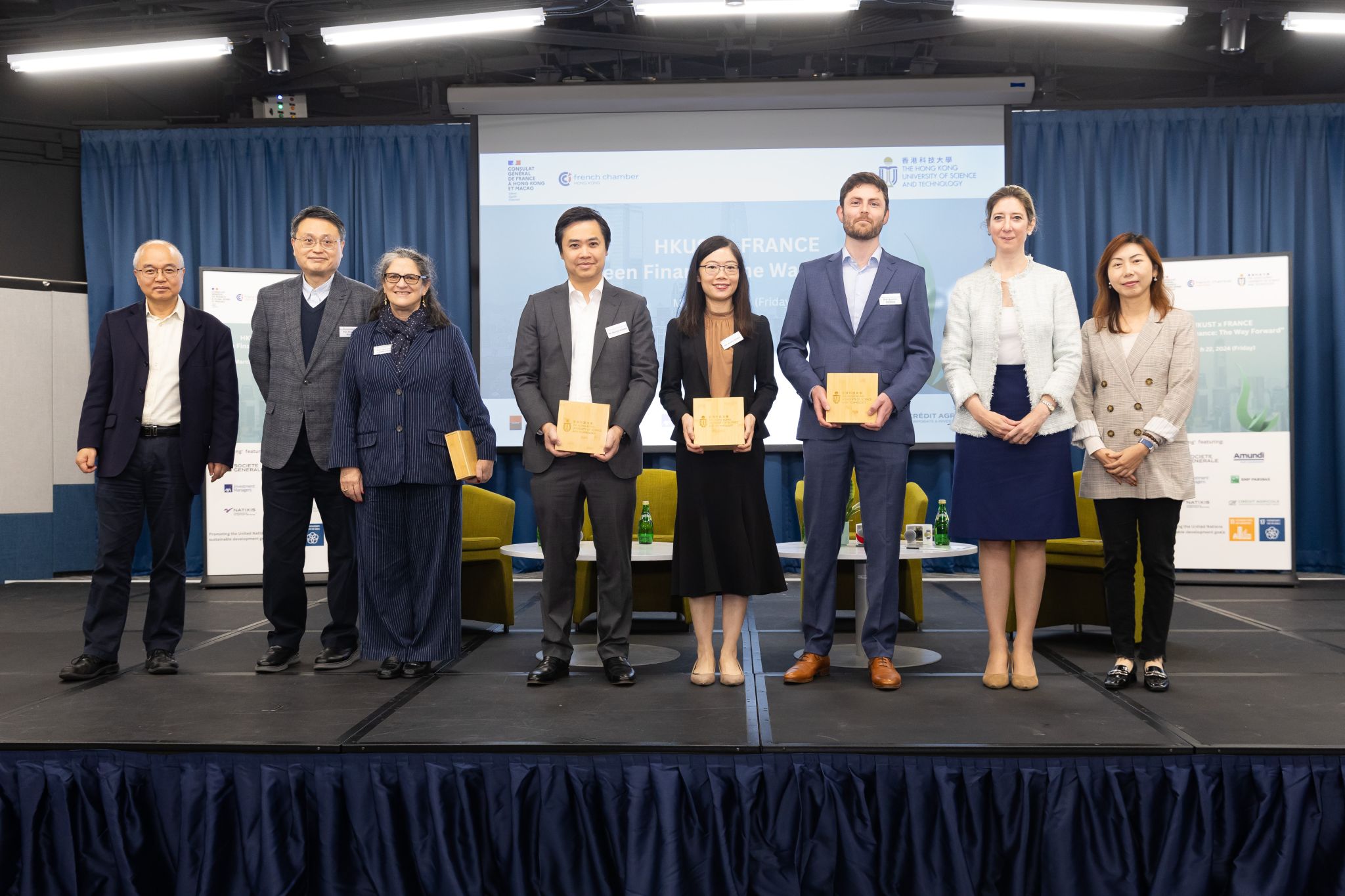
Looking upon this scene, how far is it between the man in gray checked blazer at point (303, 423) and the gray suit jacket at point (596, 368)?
0.71 meters

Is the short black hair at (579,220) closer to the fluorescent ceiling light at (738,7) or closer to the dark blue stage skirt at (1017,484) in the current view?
the dark blue stage skirt at (1017,484)

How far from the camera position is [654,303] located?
669 cm

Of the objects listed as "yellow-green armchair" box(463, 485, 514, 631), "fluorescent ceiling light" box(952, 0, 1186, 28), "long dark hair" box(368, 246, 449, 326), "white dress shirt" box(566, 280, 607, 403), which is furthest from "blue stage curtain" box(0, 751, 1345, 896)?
"fluorescent ceiling light" box(952, 0, 1186, 28)

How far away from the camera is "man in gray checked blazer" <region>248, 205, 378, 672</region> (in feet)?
11.6

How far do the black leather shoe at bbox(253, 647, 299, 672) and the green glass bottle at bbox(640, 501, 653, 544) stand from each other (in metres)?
1.57

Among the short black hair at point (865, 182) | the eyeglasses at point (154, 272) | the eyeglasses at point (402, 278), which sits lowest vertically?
the eyeglasses at point (402, 278)

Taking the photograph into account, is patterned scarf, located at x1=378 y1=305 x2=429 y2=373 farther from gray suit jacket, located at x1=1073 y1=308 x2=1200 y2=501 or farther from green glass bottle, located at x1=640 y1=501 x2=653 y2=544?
gray suit jacket, located at x1=1073 y1=308 x2=1200 y2=501

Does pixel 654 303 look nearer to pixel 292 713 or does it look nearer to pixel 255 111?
pixel 255 111

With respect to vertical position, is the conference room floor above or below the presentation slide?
below

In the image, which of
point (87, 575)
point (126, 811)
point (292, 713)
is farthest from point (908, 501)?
point (87, 575)

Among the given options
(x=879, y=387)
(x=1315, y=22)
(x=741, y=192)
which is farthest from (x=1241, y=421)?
(x=879, y=387)

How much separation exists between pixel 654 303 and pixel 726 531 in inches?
146

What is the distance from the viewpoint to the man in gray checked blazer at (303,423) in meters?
3.54

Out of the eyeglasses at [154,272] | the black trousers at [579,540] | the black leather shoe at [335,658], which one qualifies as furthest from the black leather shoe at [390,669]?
the eyeglasses at [154,272]
